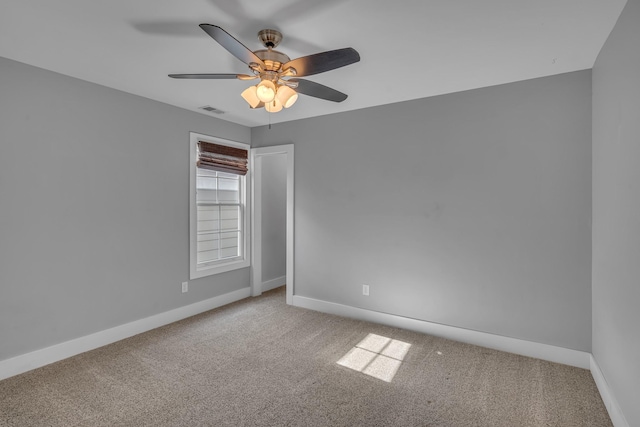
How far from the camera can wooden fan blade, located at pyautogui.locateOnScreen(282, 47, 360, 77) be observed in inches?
68.9

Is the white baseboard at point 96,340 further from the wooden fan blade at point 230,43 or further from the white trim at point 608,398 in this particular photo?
the white trim at point 608,398

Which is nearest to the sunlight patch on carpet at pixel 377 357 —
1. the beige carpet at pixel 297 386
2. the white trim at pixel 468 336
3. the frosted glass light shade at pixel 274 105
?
the beige carpet at pixel 297 386

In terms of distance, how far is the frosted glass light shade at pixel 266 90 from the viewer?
2.01 metres

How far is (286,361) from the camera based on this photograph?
9.25ft

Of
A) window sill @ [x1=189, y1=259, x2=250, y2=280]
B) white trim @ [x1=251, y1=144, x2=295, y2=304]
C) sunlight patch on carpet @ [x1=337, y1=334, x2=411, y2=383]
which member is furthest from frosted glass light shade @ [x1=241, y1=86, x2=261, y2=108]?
window sill @ [x1=189, y1=259, x2=250, y2=280]

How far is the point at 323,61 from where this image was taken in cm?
186

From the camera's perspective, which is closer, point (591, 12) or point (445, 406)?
point (591, 12)

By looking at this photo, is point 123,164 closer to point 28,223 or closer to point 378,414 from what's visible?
point 28,223

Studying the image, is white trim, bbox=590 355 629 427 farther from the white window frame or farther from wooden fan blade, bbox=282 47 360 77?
the white window frame

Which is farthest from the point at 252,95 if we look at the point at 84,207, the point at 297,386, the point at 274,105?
the point at 297,386

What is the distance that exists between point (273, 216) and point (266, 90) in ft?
10.8

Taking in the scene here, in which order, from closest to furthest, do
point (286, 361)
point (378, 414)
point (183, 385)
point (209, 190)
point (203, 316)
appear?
point (378, 414) → point (183, 385) → point (286, 361) → point (203, 316) → point (209, 190)

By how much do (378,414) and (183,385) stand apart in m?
1.46

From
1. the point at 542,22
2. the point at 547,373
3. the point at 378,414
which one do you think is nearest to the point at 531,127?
the point at 542,22
